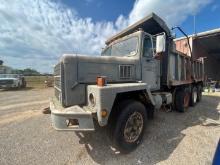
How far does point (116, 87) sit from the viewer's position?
3184 mm

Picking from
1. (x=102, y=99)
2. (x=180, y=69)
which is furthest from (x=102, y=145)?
(x=180, y=69)

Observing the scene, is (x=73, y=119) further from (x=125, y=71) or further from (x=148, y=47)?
(x=148, y=47)

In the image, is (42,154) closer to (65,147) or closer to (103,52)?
(65,147)

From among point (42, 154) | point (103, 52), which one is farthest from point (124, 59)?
point (42, 154)

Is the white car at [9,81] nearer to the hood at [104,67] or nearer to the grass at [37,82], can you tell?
the grass at [37,82]

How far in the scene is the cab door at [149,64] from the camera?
Answer: 14.8 feet

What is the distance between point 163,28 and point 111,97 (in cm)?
334

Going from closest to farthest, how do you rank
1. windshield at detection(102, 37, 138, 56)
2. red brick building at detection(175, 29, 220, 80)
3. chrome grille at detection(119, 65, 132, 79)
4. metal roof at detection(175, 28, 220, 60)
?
chrome grille at detection(119, 65, 132, 79), windshield at detection(102, 37, 138, 56), metal roof at detection(175, 28, 220, 60), red brick building at detection(175, 29, 220, 80)

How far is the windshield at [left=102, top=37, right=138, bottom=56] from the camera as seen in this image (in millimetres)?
4421

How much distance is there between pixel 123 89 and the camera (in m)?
3.32

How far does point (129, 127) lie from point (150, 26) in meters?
3.28

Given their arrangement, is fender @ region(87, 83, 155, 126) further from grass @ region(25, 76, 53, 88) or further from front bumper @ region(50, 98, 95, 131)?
grass @ region(25, 76, 53, 88)

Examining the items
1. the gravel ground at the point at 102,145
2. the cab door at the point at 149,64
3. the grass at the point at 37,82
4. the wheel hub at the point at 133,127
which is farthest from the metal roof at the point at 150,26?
the grass at the point at 37,82

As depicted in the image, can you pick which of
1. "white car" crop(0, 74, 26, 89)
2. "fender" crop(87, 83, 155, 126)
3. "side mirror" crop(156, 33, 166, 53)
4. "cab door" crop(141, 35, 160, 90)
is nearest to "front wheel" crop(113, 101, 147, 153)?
"fender" crop(87, 83, 155, 126)
